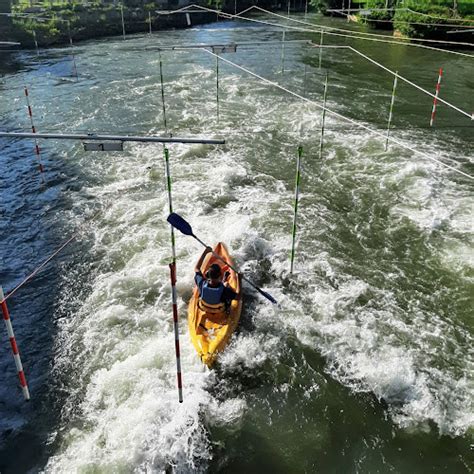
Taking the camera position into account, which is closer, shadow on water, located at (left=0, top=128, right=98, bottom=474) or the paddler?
shadow on water, located at (left=0, top=128, right=98, bottom=474)

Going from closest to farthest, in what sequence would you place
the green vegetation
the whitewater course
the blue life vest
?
1. the whitewater course
2. the blue life vest
3. the green vegetation

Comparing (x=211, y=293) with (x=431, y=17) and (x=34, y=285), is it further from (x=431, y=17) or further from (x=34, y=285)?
(x=431, y=17)

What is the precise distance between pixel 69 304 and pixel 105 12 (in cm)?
3250

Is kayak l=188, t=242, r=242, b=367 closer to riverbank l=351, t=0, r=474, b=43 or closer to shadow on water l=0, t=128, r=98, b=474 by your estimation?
shadow on water l=0, t=128, r=98, b=474

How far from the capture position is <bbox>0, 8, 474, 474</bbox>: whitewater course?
595 cm

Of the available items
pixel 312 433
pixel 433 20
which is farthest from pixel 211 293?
pixel 433 20

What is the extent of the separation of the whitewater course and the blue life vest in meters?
0.82

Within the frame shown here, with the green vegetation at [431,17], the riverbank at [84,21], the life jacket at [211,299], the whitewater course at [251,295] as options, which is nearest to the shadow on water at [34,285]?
the whitewater course at [251,295]

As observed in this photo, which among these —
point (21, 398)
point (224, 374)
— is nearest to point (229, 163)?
point (224, 374)

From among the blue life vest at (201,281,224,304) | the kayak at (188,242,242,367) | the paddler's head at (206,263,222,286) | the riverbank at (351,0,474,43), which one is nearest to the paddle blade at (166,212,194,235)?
the paddler's head at (206,263,222,286)

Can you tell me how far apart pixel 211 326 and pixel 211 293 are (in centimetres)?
57

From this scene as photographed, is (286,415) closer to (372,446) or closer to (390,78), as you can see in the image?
(372,446)

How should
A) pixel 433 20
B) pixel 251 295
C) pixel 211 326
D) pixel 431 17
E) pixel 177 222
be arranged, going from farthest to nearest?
pixel 433 20
pixel 431 17
pixel 251 295
pixel 211 326
pixel 177 222

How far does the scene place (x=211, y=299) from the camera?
23.1 ft
